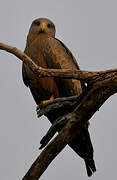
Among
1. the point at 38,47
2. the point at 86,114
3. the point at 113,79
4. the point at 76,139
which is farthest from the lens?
the point at 38,47

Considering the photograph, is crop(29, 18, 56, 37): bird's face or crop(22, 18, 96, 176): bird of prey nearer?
crop(22, 18, 96, 176): bird of prey

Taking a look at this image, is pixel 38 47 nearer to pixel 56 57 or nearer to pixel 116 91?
pixel 56 57

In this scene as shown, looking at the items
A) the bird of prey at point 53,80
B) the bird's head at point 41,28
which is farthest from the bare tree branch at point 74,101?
the bird's head at point 41,28

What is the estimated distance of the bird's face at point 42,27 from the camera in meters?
8.55

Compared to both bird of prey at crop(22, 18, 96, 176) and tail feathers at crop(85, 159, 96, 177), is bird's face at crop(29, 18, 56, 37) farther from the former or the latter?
tail feathers at crop(85, 159, 96, 177)

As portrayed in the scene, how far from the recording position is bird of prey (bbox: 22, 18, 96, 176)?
765cm

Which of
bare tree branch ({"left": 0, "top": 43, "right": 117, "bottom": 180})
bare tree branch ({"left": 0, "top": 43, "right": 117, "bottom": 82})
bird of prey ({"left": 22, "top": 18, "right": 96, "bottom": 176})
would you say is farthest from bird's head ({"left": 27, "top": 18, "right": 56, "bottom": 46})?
bare tree branch ({"left": 0, "top": 43, "right": 117, "bottom": 82})

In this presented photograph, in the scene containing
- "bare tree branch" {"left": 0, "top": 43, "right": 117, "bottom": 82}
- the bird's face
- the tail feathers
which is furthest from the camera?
the bird's face

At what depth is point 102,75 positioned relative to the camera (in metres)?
5.99

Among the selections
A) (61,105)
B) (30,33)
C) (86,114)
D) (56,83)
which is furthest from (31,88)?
(86,114)

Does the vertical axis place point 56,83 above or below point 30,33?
below

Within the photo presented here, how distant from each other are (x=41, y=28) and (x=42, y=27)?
0.09 ft

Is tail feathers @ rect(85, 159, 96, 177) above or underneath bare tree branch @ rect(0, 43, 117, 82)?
underneath

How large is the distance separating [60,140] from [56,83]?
193cm
